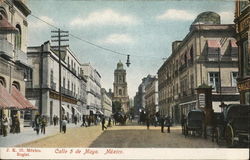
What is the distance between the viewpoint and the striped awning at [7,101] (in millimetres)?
11312

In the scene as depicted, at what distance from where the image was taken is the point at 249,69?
38.7 ft

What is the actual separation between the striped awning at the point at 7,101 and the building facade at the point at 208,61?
5.46 meters

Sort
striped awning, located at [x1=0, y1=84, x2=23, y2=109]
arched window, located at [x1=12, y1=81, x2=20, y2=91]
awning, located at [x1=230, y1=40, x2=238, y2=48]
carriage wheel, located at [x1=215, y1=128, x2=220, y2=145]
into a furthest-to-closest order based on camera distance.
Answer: arched window, located at [x1=12, y1=81, x2=20, y2=91], awning, located at [x1=230, y1=40, x2=238, y2=48], striped awning, located at [x1=0, y1=84, x2=23, y2=109], carriage wheel, located at [x1=215, y1=128, x2=220, y2=145]

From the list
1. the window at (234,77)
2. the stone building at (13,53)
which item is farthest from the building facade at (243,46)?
the stone building at (13,53)

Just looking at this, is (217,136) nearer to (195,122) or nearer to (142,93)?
(195,122)

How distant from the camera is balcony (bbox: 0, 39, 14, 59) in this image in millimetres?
13259

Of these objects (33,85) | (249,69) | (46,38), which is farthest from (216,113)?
(33,85)

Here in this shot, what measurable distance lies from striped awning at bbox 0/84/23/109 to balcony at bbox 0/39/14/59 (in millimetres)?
1785

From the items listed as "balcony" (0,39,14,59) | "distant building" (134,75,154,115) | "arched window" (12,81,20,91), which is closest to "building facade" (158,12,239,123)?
"distant building" (134,75,154,115)

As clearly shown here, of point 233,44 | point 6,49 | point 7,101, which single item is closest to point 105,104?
point 6,49

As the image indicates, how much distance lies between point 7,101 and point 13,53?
10.4 ft

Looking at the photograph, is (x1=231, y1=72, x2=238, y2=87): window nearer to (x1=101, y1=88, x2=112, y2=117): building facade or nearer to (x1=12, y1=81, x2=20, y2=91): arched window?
(x1=12, y1=81, x2=20, y2=91): arched window

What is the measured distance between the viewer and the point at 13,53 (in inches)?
564

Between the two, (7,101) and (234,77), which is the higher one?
(234,77)
